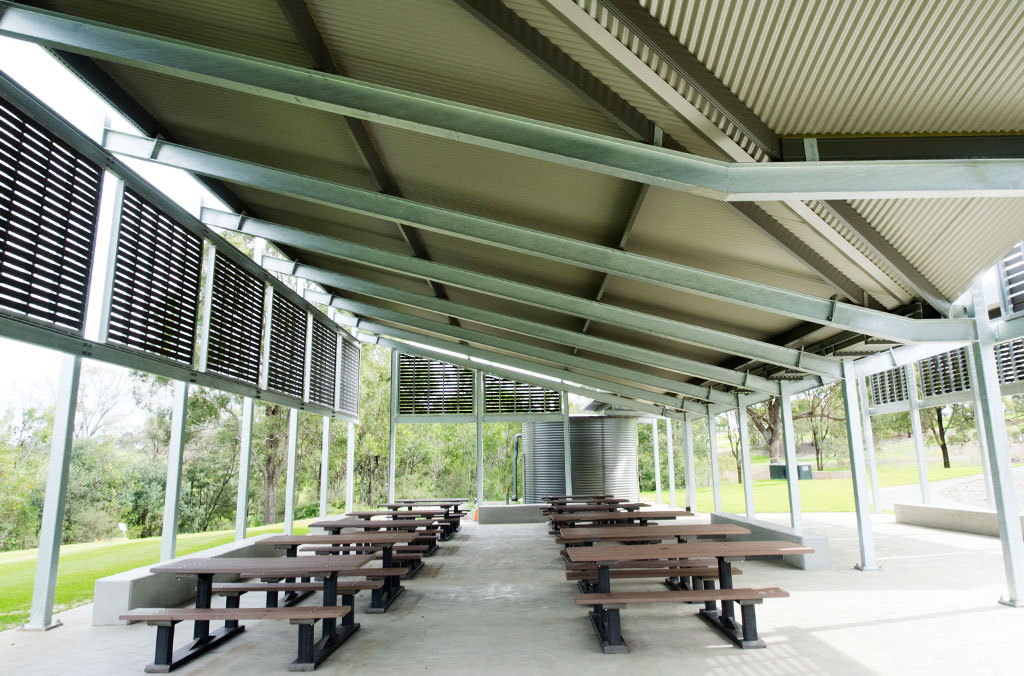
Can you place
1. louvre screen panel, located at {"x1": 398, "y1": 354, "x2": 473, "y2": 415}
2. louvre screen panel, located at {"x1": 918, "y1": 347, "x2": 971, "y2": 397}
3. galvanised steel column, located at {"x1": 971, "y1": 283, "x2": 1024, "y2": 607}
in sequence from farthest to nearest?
louvre screen panel, located at {"x1": 398, "y1": 354, "x2": 473, "y2": 415}, louvre screen panel, located at {"x1": 918, "y1": 347, "x2": 971, "y2": 397}, galvanised steel column, located at {"x1": 971, "y1": 283, "x2": 1024, "y2": 607}

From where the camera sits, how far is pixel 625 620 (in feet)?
19.5

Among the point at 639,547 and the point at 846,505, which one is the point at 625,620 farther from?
the point at 846,505

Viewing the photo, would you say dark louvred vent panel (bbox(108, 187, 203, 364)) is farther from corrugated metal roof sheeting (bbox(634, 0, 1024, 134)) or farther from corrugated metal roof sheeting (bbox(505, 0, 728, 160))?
corrugated metal roof sheeting (bbox(634, 0, 1024, 134))

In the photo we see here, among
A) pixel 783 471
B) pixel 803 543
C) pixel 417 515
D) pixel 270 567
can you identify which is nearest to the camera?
pixel 270 567

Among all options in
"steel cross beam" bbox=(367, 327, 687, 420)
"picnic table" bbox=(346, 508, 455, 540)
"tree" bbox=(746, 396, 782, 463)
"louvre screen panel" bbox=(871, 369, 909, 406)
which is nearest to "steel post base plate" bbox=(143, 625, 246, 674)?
"picnic table" bbox=(346, 508, 455, 540)

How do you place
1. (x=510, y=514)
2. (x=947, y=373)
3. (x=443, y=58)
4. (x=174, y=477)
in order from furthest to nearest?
(x=510, y=514) < (x=947, y=373) < (x=174, y=477) < (x=443, y=58)

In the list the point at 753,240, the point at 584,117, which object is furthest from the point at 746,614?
the point at 584,117

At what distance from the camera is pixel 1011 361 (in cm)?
1169

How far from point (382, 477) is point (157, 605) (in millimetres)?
21942

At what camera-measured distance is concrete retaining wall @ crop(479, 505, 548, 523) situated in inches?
615

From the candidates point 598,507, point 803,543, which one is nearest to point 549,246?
point 803,543

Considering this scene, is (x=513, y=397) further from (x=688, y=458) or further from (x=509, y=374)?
(x=688, y=458)

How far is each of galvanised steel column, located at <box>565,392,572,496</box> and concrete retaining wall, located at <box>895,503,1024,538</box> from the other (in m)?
7.67

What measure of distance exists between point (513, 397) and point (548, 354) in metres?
5.21
